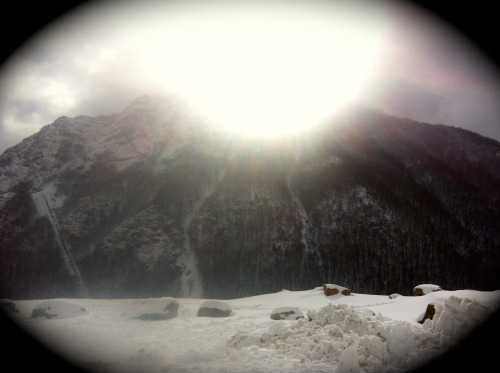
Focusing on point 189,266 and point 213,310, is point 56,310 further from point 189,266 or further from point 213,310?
point 189,266

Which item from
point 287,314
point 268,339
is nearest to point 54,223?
point 287,314

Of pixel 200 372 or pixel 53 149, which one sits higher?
pixel 53 149

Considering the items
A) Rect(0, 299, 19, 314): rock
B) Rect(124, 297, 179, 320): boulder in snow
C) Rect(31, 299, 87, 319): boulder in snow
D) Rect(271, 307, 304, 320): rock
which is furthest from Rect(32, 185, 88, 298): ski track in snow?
Rect(271, 307, 304, 320): rock

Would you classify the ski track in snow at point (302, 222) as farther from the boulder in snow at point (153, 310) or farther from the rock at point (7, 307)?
the rock at point (7, 307)

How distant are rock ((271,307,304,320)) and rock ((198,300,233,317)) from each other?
130 inches

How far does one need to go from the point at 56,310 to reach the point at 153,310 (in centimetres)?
443

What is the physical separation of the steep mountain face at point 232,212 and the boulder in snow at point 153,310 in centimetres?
5706

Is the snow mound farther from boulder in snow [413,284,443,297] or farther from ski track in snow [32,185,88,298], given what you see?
ski track in snow [32,185,88,298]

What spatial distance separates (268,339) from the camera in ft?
35.2

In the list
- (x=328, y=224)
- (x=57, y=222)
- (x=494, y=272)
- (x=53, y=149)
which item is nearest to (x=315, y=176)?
(x=328, y=224)

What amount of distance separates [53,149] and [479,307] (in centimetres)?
11473

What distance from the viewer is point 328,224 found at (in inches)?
3297

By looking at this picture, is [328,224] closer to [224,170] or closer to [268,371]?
[224,170]

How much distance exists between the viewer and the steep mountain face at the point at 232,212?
75.1 m
